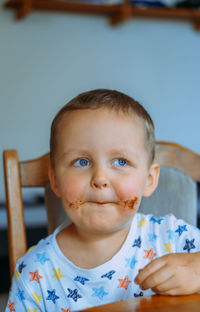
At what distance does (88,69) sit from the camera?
10.4 ft

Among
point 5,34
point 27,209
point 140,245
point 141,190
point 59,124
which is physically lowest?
point 27,209

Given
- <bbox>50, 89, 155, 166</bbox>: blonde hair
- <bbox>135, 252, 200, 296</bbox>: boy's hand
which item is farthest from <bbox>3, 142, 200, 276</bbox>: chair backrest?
<bbox>135, 252, 200, 296</bbox>: boy's hand

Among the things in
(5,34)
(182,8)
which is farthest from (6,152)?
(182,8)

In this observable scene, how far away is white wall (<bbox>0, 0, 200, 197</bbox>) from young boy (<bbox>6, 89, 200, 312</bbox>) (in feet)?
6.80

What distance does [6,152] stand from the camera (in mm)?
1112

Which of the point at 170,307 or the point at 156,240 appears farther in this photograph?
the point at 156,240

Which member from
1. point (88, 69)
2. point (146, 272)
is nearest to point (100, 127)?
point (146, 272)

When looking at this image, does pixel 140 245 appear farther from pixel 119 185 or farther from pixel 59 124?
pixel 59 124

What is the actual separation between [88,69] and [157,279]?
8.43ft

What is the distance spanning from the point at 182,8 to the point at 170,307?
2.92 meters

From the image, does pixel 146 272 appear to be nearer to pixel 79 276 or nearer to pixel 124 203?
pixel 124 203

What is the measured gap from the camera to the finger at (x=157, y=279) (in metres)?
0.73

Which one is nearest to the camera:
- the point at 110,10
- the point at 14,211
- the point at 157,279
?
the point at 157,279

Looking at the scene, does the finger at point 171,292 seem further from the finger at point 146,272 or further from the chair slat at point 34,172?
the chair slat at point 34,172
